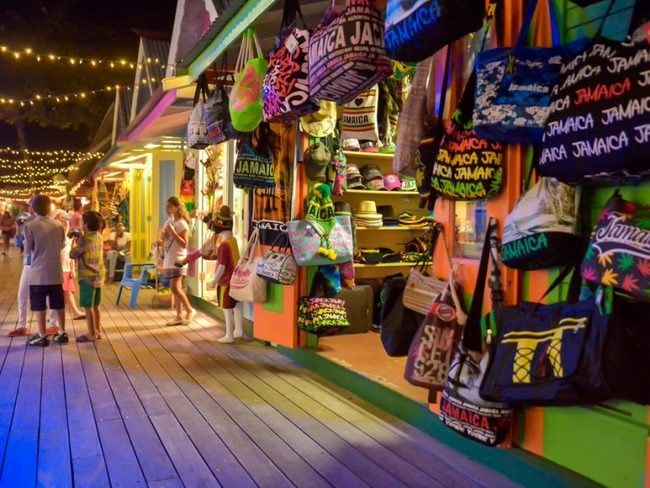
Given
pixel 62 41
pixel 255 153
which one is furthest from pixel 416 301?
pixel 62 41

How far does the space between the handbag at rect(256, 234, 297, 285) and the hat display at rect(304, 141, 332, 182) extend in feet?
1.95

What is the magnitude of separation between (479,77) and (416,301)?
120cm

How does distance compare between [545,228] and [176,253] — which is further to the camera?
[176,253]

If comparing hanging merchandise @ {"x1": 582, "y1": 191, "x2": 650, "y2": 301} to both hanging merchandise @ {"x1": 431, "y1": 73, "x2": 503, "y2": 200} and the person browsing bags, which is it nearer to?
hanging merchandise @ {"x1": 431, "y1": 73, "x2": 503, "y2": 200}

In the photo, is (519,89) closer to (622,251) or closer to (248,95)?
(622,251)

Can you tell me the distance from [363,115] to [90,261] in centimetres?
369

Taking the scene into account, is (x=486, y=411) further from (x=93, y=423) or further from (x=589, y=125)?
(x=93, y=423)

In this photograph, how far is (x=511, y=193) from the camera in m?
2.96

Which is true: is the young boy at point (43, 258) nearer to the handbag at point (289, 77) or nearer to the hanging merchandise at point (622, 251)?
the handbag at point (289, 77)

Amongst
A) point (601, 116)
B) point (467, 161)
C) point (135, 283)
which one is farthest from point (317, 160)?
point (135, 283)

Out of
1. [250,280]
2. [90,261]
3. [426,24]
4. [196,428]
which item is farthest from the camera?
[90,261]

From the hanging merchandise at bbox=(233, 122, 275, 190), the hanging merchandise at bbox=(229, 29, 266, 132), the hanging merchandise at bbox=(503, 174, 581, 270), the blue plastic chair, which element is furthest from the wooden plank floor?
the blue plastic chair

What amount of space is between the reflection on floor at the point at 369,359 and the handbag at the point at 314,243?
31.8 inches

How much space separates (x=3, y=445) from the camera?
350 cm
